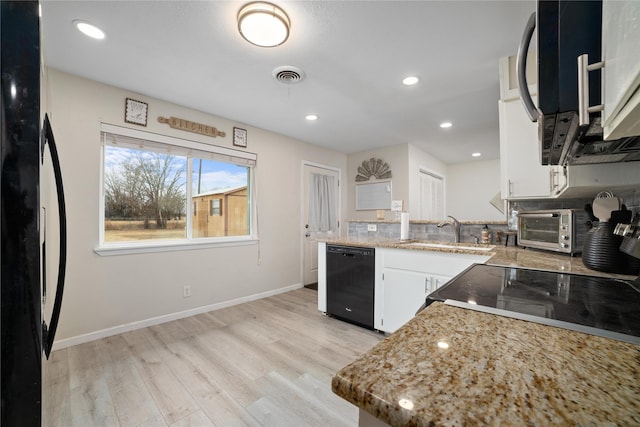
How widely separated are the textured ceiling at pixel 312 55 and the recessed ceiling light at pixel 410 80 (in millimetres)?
60

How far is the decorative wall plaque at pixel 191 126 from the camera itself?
2.82 meters

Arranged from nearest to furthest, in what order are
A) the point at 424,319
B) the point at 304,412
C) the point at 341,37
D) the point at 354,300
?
the point at 424,319 < the point at 304,412 < the point at 341,37 < the point at 354,300

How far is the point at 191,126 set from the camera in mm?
2979

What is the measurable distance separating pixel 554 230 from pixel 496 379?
1.82m

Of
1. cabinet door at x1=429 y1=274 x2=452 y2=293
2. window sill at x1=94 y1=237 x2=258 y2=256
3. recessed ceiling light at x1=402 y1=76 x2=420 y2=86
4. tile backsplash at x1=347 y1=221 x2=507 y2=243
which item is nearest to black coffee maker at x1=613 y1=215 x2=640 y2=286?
cabinet door at x1=429 y1=274 x2=452 y2=293

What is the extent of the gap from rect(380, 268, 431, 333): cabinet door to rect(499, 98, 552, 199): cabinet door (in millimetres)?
965

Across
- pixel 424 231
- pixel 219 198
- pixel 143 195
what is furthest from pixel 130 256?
pixel 424 231

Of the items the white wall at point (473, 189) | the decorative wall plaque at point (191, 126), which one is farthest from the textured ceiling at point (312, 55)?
the white wall at point (473, 189)

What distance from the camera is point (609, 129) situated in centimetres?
50

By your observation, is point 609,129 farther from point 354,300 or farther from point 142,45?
point 142,45

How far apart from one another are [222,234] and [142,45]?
211 centimetres

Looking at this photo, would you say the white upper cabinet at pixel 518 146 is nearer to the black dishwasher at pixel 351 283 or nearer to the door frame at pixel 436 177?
the black dishwasher at pixel 351 283

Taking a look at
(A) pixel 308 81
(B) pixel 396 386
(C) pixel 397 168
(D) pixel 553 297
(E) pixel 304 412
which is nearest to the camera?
(B) pixel 396 386

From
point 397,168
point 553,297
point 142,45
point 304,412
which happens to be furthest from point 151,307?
point 397,168
